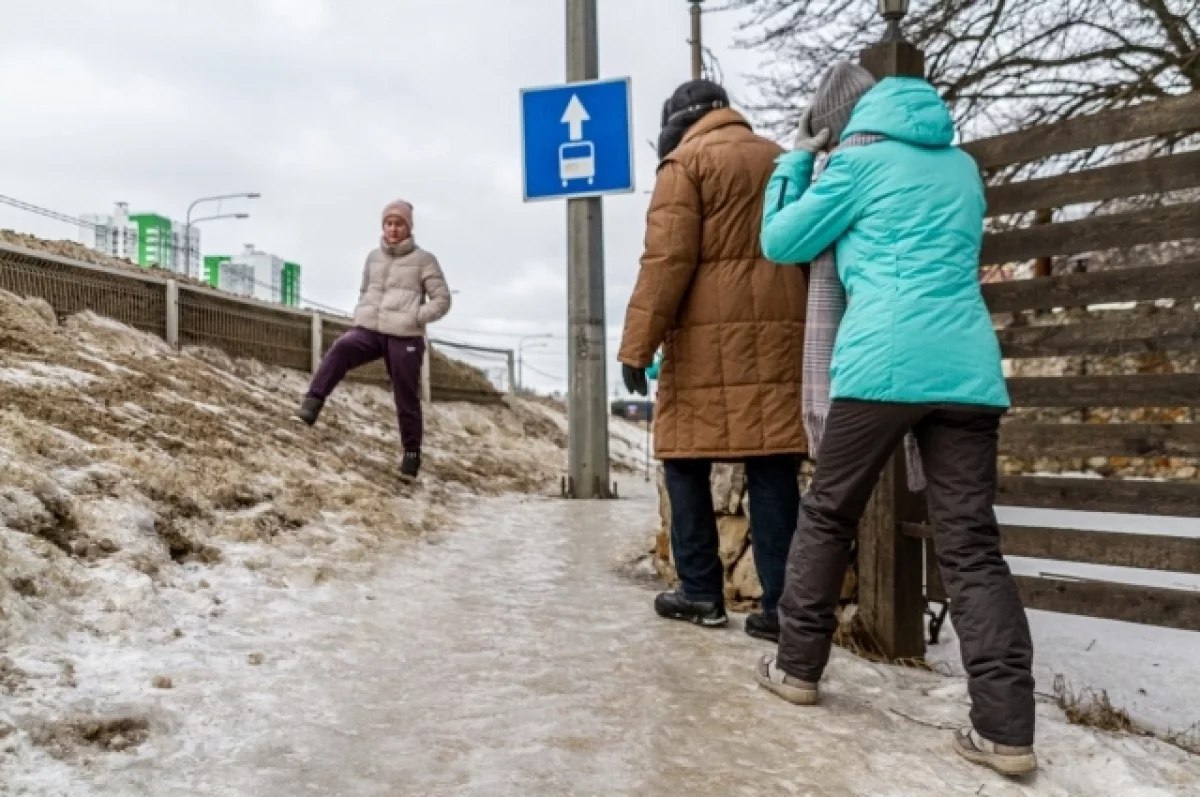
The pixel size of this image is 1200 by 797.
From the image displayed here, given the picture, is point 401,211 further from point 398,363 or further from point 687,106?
point 687,106

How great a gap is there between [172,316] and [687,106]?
5.61 meters

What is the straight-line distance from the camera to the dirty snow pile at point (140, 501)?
2.37m

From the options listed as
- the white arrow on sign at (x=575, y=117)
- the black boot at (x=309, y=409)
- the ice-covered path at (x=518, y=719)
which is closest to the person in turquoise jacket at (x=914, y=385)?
the ice-covered path at (x=518, y=719)

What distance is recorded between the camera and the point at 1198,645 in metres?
3.71

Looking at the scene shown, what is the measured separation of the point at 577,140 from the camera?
281 inches

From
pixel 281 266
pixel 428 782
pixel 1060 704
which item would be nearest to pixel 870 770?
pixel 1060 704

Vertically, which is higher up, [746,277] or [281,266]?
[281,266]

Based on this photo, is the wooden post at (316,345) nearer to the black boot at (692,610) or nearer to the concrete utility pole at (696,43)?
the black boot at (692,610)

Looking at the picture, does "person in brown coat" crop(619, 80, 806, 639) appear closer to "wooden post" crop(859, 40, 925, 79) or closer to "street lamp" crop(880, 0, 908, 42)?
"wooden post" crop(859, 40, 925, 79)

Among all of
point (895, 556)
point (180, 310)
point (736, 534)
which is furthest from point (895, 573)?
point (180, 310)

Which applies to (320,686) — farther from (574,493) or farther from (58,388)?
(574,493)

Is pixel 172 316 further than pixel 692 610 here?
Yes

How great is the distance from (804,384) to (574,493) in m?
4.74

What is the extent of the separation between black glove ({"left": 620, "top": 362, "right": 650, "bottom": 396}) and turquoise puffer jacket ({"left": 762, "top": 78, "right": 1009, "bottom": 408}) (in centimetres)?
77
